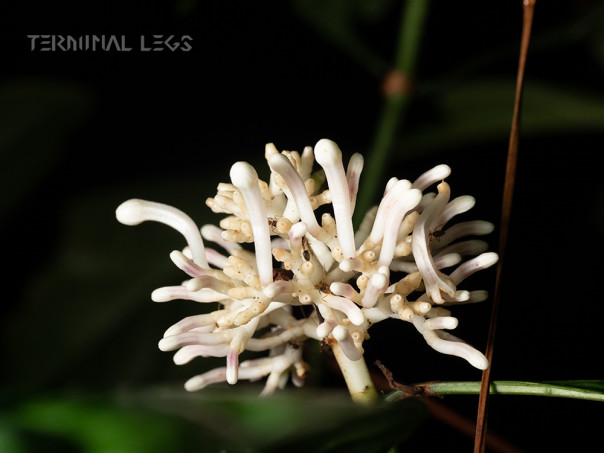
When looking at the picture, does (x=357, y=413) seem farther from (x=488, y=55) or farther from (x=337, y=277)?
(x=488, y=55)

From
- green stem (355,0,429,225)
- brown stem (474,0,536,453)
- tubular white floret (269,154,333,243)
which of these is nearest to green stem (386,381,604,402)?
brown stem (474,0,536,453)

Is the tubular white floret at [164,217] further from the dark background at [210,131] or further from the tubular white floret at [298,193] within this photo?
the dark background at [210,131]

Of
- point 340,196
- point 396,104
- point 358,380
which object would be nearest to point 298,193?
point 340,196

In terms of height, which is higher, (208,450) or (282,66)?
(282,66)

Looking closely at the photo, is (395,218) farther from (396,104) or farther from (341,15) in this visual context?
(341,15)

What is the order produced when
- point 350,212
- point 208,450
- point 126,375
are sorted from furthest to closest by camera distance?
1. point 126,375
2. point 350,212
3. point 208,450

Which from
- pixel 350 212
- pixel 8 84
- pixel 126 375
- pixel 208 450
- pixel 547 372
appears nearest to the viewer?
pixel 208 450

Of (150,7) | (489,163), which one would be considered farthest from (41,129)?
(489,163)
